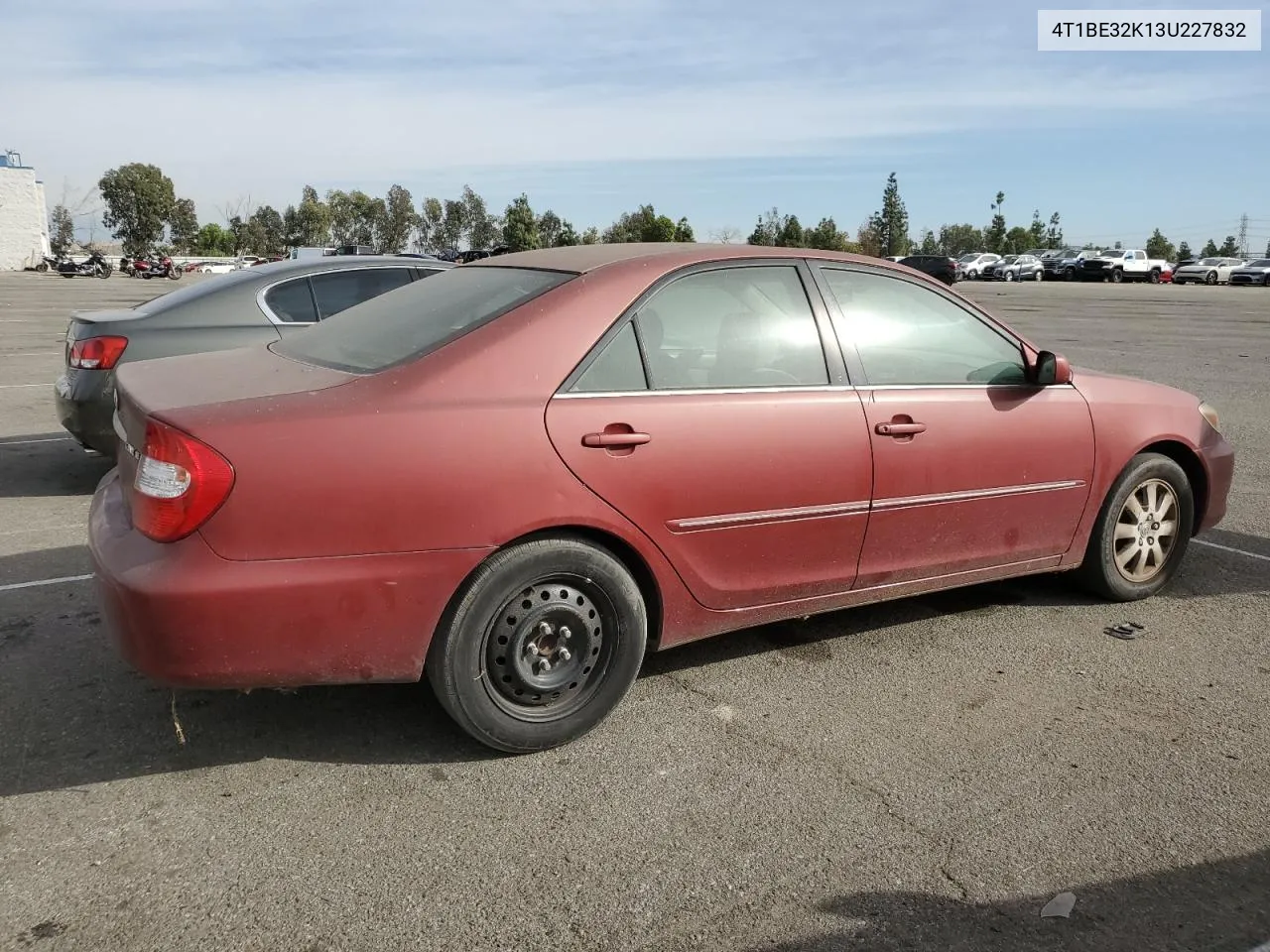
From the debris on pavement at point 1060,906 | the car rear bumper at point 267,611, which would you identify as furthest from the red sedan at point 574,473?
the debris on pavement at point 1060,906

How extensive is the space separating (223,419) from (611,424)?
1.15 metres

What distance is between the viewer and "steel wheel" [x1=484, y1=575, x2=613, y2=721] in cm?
318

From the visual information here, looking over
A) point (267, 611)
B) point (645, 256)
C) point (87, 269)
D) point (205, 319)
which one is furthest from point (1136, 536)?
point (87, 269)

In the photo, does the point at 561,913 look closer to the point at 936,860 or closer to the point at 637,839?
the point at 637,839

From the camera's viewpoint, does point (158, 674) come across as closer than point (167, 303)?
Yes

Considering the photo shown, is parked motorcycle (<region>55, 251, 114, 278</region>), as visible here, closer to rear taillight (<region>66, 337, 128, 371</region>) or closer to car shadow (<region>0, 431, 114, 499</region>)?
car shadow (<region>0, 431, 114, 499</region>)

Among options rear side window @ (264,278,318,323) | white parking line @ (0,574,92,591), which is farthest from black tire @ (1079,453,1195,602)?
rear side window @ (264,278,318,323)

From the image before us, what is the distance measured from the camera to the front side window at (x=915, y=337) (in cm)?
396

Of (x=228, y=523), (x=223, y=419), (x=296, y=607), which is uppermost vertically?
(x=223, y=419)

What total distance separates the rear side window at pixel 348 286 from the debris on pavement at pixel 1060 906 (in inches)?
216

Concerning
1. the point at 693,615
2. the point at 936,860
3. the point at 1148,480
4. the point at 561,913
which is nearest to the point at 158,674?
the point at 561,913

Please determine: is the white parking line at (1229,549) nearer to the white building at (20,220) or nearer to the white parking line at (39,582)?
the white parking line at (39,582)

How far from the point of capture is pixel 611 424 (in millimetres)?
3268

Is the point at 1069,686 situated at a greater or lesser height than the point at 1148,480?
lesser
